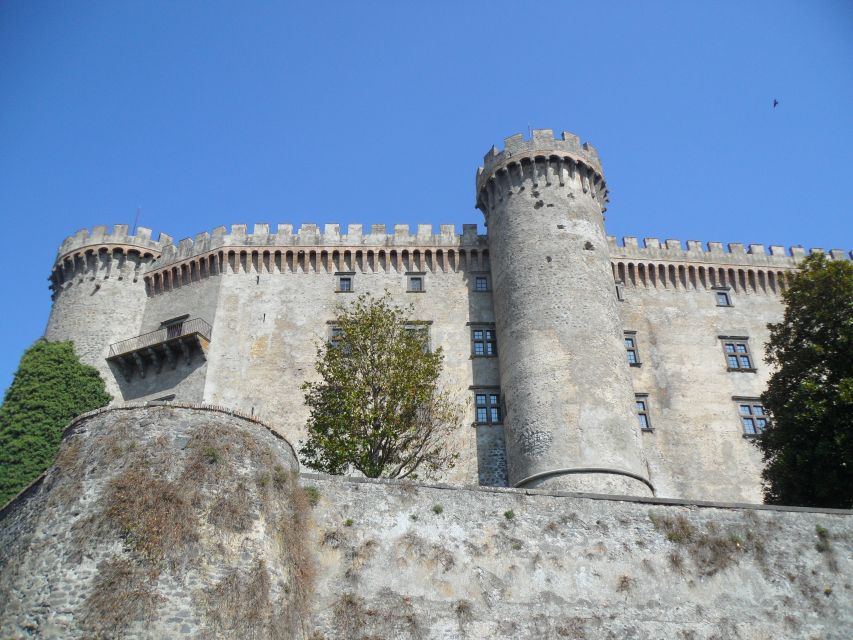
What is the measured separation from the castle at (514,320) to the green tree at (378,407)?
2.63m

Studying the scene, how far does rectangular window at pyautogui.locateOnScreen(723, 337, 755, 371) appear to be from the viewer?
36094 mm

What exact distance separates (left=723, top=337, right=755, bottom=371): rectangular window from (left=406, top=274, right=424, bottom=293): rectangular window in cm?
1366

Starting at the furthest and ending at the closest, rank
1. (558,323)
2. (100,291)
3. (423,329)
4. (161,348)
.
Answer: (100,291) → (161,348) → (423,329) → (558,323)

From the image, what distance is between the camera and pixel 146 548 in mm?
16234

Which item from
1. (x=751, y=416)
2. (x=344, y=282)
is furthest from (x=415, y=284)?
(x=751, y=416)

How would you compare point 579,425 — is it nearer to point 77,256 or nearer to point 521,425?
point 521,425

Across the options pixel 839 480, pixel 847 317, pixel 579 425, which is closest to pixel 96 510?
pixel 579 425

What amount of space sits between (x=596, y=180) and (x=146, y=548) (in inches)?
1054

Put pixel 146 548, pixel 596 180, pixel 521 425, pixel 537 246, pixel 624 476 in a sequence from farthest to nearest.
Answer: pixel 596 180 < pixel 537 246 < pixel 521 425 < pixel 624 476 < pixel 146 548

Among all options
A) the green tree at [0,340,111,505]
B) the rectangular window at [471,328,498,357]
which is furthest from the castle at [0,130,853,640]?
the green tree at [0,340,111,505]

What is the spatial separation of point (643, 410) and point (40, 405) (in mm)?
23935

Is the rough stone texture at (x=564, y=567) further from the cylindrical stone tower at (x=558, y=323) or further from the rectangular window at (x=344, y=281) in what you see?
the rectangular window at (x=344, y=281)

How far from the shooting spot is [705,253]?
39.7 metres

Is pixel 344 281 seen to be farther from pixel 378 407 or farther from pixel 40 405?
pixel 40 405
